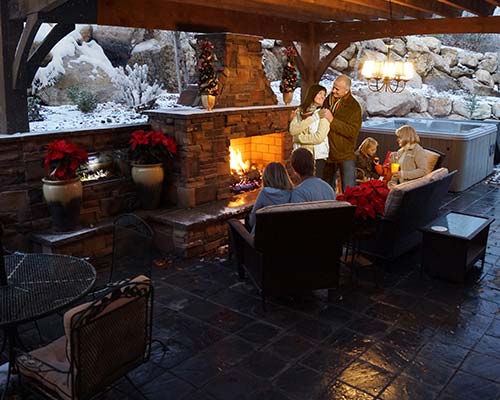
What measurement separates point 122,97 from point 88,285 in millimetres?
6432

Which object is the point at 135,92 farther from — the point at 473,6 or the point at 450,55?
the point at 450,55

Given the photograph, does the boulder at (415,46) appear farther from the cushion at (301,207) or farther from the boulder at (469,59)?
the cushion at (301,207)

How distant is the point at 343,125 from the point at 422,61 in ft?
44.3

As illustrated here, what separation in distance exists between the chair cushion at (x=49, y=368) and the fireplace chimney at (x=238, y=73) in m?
3.94

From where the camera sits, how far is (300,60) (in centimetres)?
827

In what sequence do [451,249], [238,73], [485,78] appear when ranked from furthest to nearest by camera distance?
1. [485,78]
2. [238,73]
3. [451,249]

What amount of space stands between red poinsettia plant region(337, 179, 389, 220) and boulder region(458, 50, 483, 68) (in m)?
15.4

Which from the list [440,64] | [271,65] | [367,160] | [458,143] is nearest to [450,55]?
[440,64]

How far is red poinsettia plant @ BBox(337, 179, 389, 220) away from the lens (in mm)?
4254

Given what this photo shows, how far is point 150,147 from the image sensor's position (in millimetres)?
5211

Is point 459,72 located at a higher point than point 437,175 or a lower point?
higher

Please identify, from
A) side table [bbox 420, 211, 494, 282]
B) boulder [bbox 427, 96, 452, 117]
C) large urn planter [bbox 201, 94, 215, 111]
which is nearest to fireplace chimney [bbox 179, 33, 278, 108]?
large urn planter [bbox 201, 94, 215, 111]

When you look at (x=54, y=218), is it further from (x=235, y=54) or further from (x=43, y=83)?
(x=43, y=83)

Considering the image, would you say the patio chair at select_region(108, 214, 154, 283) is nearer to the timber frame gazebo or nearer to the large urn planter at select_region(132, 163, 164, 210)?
the large urn planter at select_region(132, 163, 164, 210)
